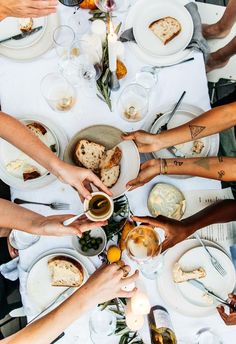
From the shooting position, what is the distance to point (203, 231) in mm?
1954

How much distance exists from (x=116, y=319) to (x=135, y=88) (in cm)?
94

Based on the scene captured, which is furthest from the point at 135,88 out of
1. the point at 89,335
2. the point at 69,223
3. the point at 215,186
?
the point at 89,335

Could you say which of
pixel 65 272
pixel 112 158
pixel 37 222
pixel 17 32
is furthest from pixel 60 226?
pixel 17 32

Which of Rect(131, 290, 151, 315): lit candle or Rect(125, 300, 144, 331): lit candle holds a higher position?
Rect(131, 290, 151, 315): lit candle

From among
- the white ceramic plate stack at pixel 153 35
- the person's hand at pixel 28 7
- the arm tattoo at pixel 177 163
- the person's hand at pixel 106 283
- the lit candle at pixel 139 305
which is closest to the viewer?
the person's hand at pixel 106 283

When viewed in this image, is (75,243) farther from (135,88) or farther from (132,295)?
(135,88)

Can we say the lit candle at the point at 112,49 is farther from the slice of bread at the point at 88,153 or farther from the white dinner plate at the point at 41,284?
the white dinner plate at the point at 41,284

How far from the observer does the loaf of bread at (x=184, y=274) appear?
190 centimetres

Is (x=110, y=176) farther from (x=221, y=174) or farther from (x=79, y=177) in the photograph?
(x=221, y=174)

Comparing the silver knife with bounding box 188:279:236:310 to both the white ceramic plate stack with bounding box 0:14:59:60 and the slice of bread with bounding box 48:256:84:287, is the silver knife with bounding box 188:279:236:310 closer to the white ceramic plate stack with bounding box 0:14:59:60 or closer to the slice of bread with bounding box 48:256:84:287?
the slice of bread with bounding box 48:256:84:287

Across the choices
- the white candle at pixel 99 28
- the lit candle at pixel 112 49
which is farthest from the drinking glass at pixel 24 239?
the white candle at pixel 99 28

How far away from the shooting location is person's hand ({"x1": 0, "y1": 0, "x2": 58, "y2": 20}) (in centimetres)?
182

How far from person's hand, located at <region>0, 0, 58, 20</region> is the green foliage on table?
3.79 feet

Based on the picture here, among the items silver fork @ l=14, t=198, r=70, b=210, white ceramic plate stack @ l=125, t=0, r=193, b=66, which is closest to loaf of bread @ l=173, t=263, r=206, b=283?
silver fork @ l=14, t=198, r=70, b=210
